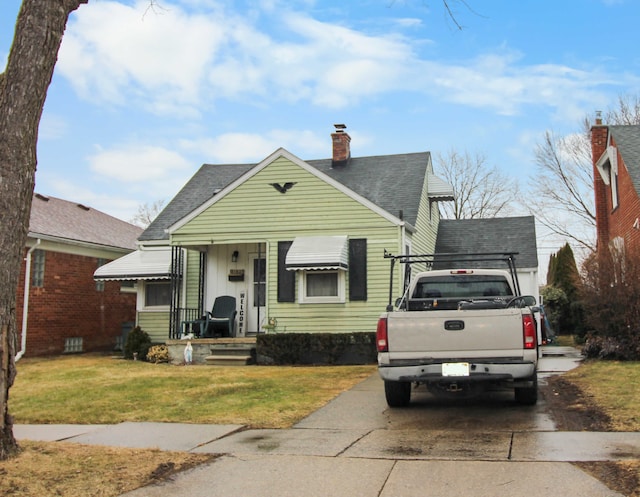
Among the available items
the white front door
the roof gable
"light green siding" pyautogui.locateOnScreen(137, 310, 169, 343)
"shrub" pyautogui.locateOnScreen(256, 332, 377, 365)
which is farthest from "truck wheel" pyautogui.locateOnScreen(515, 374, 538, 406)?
"light green siding" pyautogui.locateOnScreen(137, 310, 169, 343)

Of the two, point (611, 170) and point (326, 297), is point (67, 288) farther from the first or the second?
point (611, 170)

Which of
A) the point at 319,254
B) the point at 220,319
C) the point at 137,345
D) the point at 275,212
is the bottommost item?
the point at 137,345

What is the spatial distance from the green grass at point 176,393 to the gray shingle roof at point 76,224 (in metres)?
5.19

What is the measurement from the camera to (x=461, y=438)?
702 cm

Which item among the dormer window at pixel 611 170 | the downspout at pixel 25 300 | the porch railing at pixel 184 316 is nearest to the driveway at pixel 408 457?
the porch railing at pixel 184 316

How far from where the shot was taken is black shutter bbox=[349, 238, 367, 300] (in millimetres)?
16469

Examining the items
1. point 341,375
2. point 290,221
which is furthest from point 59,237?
point 341,375

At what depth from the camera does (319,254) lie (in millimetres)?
15992

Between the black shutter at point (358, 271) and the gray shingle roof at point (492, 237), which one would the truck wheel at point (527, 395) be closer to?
the black shutter at point (358, 271)

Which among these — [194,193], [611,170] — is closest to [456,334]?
[611,170]

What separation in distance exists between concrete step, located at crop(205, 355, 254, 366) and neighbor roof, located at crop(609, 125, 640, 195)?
33.7 ft

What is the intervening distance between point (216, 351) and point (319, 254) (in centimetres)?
351

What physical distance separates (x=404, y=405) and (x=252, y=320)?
967cm

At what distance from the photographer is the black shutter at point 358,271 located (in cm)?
1647
